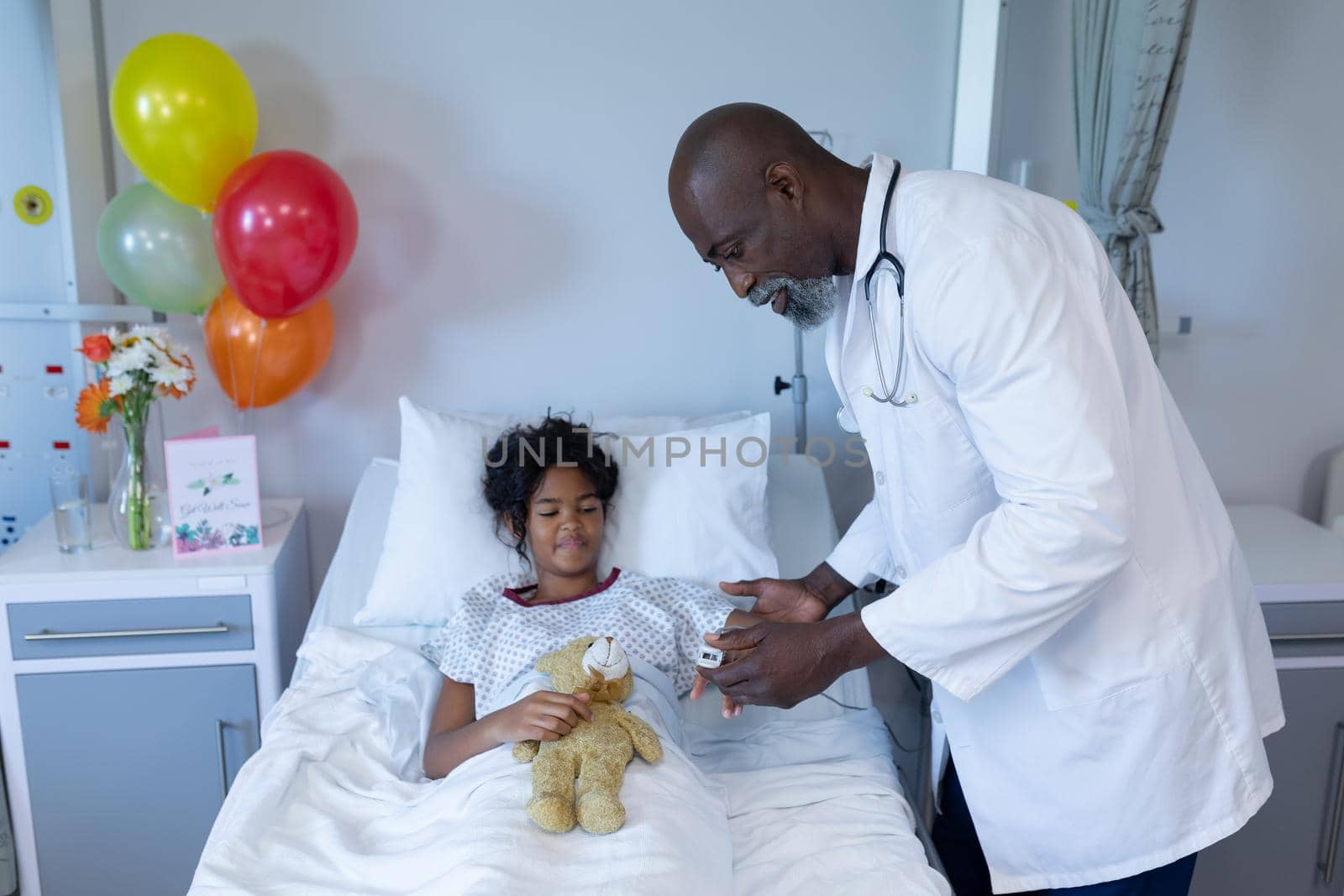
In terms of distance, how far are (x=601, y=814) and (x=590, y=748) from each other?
128 mm

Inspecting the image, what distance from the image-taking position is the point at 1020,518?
3.76ft

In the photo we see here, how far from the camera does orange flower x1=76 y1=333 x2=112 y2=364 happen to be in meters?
2.05

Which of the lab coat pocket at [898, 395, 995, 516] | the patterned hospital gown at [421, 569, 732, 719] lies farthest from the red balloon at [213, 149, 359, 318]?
the lab coat pocket at [898, 395, 995, 516]

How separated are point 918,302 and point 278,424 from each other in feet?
5.90

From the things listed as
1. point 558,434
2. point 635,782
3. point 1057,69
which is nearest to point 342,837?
point 635,782

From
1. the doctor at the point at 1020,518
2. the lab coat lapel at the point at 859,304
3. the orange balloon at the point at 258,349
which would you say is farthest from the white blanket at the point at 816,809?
the orange balloon at the point at 258,349

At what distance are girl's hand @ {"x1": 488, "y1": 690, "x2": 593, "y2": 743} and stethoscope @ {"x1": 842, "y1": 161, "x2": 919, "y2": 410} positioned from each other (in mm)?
649

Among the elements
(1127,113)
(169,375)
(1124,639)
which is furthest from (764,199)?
(169,375)

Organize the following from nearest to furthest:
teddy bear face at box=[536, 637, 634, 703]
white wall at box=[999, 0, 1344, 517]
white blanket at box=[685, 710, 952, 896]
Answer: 1. white blanket at box=[685, 710, 952, 896]
2. teddy bear face at box=[536, 637, 634, 703]
3. white wall at box=[999, 0, 1344, 517]

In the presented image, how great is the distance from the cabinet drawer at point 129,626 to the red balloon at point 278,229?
60cm

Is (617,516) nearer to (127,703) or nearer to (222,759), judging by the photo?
(222,759)

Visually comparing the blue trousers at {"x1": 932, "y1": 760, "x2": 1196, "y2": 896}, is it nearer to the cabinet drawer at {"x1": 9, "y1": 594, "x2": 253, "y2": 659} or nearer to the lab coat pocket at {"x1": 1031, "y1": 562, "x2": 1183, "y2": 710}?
the lab coat pocket at {"x1": 1031, "y1": 562, "x2": 1183, "y2": 710}

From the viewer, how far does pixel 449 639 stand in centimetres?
189

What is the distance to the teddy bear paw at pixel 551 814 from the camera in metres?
1.38
